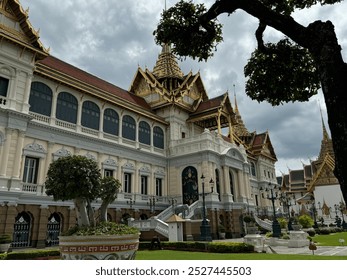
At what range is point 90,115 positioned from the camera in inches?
957

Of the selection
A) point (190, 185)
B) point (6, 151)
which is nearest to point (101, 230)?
point (6, 151)

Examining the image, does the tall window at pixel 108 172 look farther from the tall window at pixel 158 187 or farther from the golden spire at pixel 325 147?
the golden spire at pixel 325 147

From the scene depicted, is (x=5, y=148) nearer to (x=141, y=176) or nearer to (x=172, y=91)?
(x=141, y=176)

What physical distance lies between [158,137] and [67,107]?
10.9 meters

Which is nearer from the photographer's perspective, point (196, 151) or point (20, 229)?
point (20, 229)

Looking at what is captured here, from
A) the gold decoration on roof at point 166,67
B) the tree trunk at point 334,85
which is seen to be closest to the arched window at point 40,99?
the gold decoration on roof at point 166,67

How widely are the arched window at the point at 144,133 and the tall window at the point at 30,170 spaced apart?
11.0m

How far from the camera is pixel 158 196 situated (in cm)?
2877

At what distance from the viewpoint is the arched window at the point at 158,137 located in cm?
3045

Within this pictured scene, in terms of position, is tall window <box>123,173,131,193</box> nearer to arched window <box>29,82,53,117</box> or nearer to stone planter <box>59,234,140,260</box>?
arched window <box>29,82,53,117</box>

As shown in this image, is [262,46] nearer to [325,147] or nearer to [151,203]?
[151,203]

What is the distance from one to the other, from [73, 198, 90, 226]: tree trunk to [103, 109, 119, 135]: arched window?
1675 cm

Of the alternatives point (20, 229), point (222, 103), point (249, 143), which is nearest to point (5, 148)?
point (20, 229)

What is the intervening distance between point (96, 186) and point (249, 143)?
46890 mm
